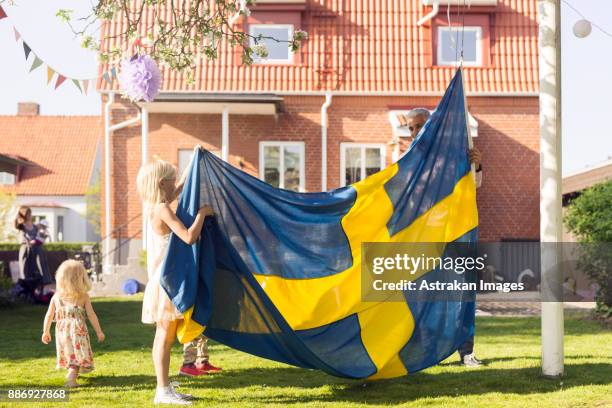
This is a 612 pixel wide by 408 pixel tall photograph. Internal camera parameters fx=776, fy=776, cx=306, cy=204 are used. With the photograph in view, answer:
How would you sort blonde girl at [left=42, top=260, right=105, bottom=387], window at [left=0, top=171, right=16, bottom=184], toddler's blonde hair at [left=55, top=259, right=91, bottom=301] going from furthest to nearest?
window at [left=0, top=171, right=16, bottom=184]
toddler's blonde hair at [left=55, top=259, right=91, bottom=301]
blonde girl at [left=42, top=260, right=105, bottom=387]

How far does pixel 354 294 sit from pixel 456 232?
1070mm

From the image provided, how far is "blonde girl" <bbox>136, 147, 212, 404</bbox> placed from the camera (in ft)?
19.1

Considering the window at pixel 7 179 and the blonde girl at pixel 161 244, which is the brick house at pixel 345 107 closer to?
the blonde girl at pixel 161 244

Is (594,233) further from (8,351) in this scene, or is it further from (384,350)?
(8,351)

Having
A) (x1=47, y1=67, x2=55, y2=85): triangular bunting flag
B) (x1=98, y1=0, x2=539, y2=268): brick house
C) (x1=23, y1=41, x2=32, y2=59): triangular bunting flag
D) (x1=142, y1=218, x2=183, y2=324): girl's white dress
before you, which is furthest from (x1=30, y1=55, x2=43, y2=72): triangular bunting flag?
(x1=98, y1=0, x2=539, y2=268): brick house

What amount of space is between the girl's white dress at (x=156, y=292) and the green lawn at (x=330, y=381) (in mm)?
669

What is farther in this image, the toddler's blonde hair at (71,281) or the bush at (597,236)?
the bush at (597,236)

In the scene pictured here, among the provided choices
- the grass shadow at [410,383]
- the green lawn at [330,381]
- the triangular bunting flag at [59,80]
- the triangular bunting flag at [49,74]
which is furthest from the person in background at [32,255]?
the grass shadow at [410,383]

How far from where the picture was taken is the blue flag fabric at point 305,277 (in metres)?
6.04

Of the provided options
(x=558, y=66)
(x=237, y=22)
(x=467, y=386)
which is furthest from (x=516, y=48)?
(x=467, y=386)

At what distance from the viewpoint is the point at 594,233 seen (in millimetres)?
11492

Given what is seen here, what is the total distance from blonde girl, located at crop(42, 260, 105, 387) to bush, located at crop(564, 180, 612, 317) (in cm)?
756

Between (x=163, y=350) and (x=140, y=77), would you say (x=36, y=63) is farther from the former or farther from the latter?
(x=163, y=350)

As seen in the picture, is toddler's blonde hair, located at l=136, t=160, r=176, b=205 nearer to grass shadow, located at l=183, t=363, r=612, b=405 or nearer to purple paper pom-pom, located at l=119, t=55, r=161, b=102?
purple paper pom-pom, located at l=119, t=55, r=161, b=102
